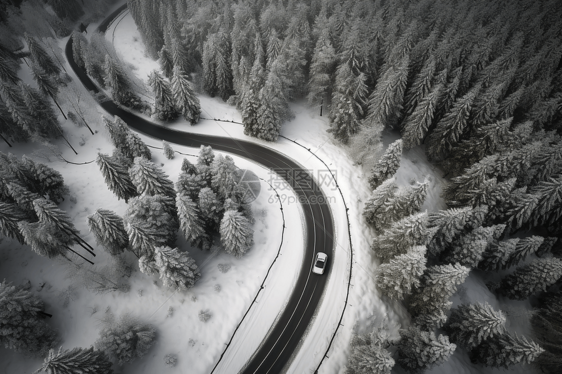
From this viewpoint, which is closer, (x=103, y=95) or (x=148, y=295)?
(x=148, y=295)

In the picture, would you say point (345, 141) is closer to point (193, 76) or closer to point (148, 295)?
point (148, 295)

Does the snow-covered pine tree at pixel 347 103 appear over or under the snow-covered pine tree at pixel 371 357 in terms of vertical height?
over

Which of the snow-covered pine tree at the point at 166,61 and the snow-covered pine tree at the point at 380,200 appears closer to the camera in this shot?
the snow-covered pine tree at the point at 380,200

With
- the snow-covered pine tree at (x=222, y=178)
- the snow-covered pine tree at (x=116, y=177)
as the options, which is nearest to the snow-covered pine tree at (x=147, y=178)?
the snow-covered pine tree at (x=116, y=177)

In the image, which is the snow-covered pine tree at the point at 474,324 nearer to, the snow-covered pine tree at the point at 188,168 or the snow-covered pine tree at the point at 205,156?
the snow-covered pine tree at the point at 205,156

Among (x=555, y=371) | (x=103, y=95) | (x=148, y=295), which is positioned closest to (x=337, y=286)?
(x=148, y=295)

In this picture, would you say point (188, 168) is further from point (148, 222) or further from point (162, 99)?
point (162, 99)
